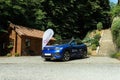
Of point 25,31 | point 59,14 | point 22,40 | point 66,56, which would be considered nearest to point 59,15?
point 59,14

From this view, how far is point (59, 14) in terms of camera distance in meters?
54.8

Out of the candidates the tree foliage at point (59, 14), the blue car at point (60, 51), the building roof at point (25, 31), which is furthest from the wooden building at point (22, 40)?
the blue car at point (60, 51)

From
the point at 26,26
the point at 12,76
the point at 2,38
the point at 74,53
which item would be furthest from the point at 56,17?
the point at 12,76

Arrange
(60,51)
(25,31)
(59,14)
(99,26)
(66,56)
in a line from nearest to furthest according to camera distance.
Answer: (60,51) → (66,56) → (25,31) → (59,14) → (99,26)

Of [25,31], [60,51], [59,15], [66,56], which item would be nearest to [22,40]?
[25,31]

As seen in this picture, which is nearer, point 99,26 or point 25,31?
point 25,31

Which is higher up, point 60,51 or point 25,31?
point 25,31

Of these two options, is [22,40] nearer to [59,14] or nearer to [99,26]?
[59,14]

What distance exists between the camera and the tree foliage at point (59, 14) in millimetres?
43406

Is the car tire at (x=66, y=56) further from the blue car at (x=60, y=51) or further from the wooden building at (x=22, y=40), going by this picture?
the wooden building at (x=22, y=40)

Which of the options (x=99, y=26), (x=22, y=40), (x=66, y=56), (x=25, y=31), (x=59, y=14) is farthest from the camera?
(x=99, y=26)

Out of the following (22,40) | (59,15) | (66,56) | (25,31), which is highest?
(59,15)

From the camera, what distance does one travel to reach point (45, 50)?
97.3ft

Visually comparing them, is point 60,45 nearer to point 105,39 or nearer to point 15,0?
point 15,0
